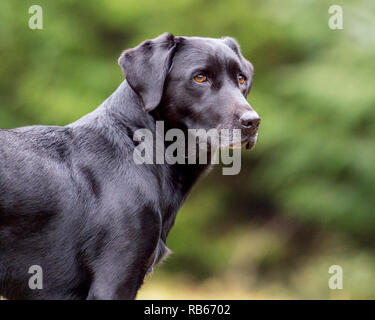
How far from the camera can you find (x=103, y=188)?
114 inches

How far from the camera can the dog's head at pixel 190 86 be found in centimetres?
319

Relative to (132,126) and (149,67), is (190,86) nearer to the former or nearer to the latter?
(149,67)

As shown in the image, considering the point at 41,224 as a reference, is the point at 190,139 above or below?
above

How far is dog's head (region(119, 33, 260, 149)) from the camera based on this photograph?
3.19 metres

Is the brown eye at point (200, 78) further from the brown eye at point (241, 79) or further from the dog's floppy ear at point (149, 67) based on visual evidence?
the brown eye at point (241, 79)

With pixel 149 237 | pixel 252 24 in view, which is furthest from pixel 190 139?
pixel 252 24

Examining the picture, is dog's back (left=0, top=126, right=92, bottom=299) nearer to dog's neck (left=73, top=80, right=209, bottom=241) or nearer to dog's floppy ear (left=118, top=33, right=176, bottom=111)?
dog's neck (left=73, top=80, right=209, bottom=241)

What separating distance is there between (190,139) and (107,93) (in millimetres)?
5620

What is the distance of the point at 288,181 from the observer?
27.3 feet

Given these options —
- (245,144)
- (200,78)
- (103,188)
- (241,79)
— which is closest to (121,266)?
(103,188)

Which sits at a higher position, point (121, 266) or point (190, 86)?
point (190, 86)

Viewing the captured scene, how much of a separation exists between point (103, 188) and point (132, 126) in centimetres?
42

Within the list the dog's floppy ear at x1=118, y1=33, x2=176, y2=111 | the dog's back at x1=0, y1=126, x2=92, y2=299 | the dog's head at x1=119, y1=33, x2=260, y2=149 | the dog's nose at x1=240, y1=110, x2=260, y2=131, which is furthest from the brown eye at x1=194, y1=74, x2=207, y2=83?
the dog's back at x1=0, y1=126, x2=92, y2=299

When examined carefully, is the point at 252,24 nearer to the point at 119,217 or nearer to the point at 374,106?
the point at 374,106
